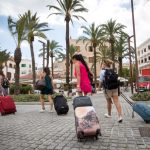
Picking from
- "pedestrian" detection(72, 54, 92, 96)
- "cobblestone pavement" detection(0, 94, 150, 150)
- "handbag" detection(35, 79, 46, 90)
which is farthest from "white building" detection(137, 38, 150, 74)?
"pedestrian" detection(72, 54, 92, 96)

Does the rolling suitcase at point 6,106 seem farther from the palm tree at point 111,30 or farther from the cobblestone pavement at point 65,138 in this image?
the palm tree at point 111,30

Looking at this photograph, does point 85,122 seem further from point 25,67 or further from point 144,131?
point 25,67

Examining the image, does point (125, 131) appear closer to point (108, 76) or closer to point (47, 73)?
point (108, 76)

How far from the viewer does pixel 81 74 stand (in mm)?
7781

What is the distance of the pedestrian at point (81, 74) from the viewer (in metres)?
7.66

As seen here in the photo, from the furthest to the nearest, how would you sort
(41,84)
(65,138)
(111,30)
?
(111,30) → (41,84) → (65,138)

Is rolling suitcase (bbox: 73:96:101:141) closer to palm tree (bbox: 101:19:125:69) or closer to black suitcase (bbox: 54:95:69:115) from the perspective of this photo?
black suitcase (bbox: 54:95:69:115)

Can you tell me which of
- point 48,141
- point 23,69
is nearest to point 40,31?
point 48,141

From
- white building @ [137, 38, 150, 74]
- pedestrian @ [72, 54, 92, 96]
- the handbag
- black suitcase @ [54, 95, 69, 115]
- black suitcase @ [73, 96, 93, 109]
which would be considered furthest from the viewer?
white building @ [137, 38, 150, 74]

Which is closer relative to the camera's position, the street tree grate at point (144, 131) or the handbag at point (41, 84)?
the street tree grate at point (144, 131)

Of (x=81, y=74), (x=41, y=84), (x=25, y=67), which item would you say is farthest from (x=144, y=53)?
(x=81, y=74)

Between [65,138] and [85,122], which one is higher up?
[85,122]

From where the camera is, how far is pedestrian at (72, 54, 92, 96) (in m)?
7.66

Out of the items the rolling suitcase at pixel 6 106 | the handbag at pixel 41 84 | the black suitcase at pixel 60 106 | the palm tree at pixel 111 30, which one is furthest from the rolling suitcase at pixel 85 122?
the palm tree at pixel 111 30
